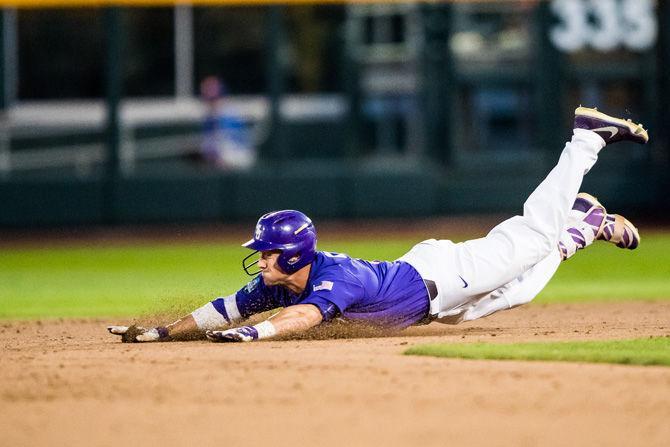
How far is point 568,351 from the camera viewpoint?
536 centimetres

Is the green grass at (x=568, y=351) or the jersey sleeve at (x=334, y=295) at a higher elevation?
the jersey sleeve at (x=334, y=295)

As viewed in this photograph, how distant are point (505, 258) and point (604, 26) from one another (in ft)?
32.0

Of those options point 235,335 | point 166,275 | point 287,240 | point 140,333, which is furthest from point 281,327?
point 166,275

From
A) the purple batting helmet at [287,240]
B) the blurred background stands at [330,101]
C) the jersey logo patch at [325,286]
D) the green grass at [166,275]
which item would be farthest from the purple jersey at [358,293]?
the blurred background stands at [330,101]

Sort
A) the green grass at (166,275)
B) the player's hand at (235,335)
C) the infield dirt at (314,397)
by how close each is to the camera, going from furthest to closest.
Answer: the green grass at (166,275) → the player's hand at (235,335) → the infield dirt at (314,397)

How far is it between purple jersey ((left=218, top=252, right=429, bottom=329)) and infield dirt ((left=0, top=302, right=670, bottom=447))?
0.15m

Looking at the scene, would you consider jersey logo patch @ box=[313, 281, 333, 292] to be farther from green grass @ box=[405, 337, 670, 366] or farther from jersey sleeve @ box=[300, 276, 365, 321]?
green grass @ box=[405, 337, 670, 366]

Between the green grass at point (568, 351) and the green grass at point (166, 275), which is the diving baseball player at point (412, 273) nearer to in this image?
the green grass at point (568, 351)

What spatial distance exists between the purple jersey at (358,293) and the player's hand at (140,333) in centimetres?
33

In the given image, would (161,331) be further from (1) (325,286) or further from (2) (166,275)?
(2) (166,275)

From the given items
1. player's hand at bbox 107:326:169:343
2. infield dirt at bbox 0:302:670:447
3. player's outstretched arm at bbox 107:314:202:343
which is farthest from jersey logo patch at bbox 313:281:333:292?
player's hand at bbox 107:326:169:343

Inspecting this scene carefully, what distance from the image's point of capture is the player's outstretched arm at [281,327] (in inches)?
207

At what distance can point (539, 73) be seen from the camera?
15320 mm

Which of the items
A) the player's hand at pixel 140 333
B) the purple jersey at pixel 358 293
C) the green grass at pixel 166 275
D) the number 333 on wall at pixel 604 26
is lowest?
the green grass at pixel 166 275
